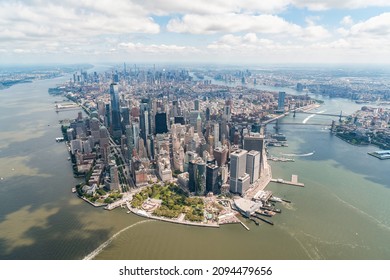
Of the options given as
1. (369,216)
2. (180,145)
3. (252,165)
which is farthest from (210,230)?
(180,145)

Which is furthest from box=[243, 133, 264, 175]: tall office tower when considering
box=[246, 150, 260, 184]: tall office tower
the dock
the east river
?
the east river

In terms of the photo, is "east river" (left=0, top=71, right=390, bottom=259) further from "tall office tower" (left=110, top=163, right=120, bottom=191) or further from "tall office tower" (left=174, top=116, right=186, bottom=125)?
"tall office tower" (left=174, top=116, right=186, bottom=125)

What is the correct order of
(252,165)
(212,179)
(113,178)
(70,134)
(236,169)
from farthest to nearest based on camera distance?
(70,134)
(252,165)
(113,178)
(236,169)
(212,179)

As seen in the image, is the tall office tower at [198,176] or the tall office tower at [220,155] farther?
the tall office tower at [220,155]

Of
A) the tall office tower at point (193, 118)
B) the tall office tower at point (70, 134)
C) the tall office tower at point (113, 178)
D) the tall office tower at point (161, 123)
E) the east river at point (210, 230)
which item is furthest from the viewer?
the tall office tower at point (193, 118)

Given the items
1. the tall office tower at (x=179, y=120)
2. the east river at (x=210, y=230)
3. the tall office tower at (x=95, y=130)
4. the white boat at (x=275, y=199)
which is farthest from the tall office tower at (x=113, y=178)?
the tall office tower at (x=179, y=120)

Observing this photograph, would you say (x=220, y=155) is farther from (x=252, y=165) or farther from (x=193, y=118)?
(x=193, y=118)

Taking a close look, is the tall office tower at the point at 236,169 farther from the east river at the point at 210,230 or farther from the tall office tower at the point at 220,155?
the tall office tower at the point at 220,155
